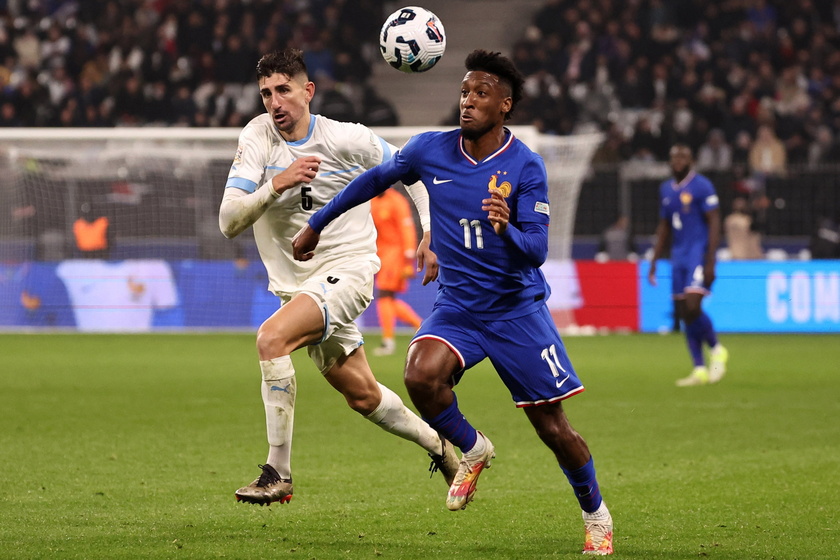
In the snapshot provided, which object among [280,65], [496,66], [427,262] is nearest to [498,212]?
[496,66]

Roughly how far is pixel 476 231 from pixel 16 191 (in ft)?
50.7

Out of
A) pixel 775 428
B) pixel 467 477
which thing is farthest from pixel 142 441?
pixel 775 428

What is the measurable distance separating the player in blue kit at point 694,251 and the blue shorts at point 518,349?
7316 mm

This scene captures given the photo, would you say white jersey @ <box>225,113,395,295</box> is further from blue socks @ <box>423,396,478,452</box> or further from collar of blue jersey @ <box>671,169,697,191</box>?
collar of blue jersey @ <box>671,169,697,191</box>

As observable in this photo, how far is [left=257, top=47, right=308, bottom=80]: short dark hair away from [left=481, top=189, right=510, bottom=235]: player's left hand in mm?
1914

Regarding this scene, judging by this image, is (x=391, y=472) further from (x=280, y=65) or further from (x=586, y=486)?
(x=280, y=65)

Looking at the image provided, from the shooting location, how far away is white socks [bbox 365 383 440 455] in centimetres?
633

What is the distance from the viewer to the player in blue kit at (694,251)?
12297mm

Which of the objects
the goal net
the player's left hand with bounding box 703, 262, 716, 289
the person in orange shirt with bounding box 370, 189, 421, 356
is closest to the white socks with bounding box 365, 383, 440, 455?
the player's left hand with bounding box 703, 262, 716, 289

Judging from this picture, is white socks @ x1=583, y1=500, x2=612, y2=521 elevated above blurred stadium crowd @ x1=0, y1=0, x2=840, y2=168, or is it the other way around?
blurred stadium crowd @ x1=0, y1=0, x2=840, y2=168

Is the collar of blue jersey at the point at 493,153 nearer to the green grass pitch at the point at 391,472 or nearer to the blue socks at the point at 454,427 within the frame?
the blue socks at the point at 454,427

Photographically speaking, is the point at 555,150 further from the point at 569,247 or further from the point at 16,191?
the point at 16,191

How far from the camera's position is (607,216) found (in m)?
19.0

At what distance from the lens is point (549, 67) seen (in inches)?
944
